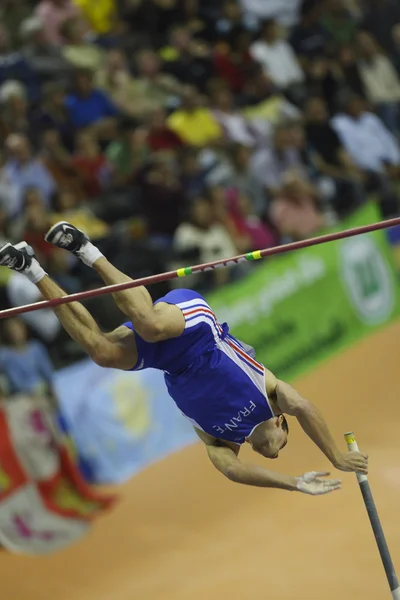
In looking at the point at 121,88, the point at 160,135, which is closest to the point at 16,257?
the point at 160,135

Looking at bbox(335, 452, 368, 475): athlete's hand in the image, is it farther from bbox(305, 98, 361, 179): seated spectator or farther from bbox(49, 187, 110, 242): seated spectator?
bbox(305, 98, 361, 179): seated spectator

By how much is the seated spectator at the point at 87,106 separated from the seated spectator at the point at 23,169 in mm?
1123

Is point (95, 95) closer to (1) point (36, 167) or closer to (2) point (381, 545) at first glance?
(1) point (36, 167)

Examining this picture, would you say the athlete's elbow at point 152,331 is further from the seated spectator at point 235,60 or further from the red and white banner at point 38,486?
the seated spectator at point 235,60

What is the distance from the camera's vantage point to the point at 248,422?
6270 mm

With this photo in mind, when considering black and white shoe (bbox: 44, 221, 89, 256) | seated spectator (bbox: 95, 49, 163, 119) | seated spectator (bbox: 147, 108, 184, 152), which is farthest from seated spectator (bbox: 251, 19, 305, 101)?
black and white shoe (bbox: 44, 221, 89, 256)

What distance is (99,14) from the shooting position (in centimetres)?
1245

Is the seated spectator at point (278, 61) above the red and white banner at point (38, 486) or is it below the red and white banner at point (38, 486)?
above

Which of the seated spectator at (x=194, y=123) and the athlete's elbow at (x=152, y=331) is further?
the seated spectator at (x=194, y=123)

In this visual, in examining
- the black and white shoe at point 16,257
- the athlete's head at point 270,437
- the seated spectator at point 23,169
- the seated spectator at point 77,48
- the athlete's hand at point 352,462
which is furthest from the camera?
the seated spectator at point 77,48

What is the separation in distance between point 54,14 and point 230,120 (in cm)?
226

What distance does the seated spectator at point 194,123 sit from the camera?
38.5 feet

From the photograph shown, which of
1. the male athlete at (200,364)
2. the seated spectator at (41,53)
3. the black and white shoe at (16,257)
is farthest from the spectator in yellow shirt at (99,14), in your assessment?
the black and white shoe at (16,257)

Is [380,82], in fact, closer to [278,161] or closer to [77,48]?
[278,161]
